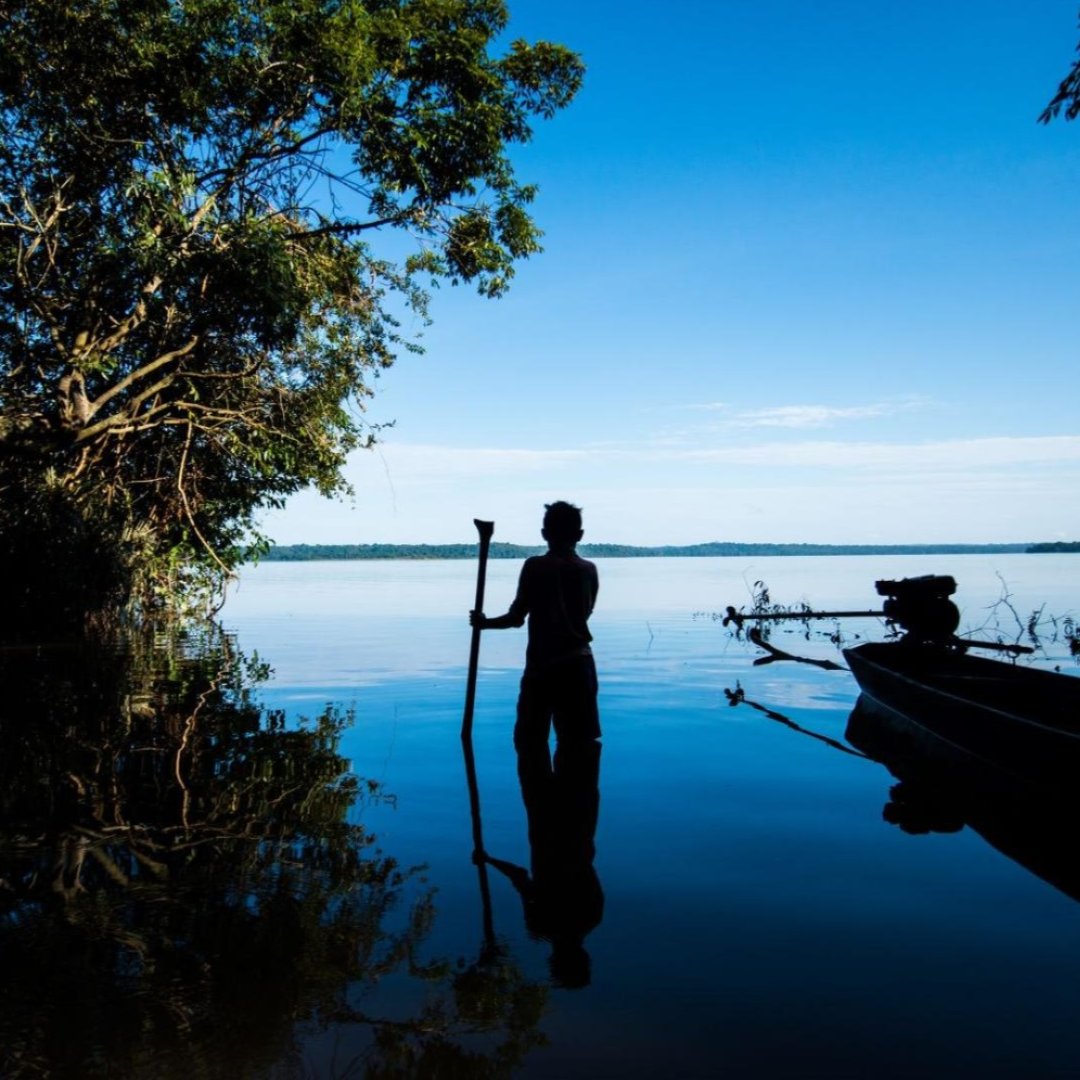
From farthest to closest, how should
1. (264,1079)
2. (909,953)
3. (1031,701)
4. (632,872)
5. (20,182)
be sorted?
1. (20,182)
2. (1031,701)
3. (632,872)
4. (909,953)
5. (264,1079)

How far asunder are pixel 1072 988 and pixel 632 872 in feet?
7.39

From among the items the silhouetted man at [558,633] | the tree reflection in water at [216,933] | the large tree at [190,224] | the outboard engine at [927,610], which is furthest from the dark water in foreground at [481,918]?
the large tree at [190,224]

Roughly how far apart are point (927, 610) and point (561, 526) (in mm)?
6344

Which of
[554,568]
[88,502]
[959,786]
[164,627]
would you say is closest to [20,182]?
[88,502]

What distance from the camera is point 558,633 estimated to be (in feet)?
22.8

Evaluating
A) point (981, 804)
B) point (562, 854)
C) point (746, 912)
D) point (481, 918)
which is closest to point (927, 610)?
point (981, 804)

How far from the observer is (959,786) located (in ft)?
23.3

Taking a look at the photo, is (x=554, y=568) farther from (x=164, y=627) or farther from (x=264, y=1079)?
(x=164, y=627)

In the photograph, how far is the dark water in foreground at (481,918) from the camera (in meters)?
2.98

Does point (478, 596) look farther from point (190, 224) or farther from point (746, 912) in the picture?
point (190, 224)

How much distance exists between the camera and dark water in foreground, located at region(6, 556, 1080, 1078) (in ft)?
9.77

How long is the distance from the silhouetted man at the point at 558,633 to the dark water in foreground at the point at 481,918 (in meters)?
0.69

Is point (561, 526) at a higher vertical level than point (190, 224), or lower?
lower

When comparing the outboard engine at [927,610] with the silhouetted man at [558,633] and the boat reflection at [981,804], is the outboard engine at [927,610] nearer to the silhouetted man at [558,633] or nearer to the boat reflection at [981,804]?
the boat reflection at [981,804]
